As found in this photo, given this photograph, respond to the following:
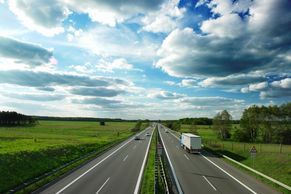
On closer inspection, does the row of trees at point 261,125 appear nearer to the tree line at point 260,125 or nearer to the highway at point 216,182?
the tree line at point 260,125

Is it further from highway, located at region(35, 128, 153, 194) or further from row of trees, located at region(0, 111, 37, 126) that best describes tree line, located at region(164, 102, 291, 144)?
row of trees, located at region(0, 111, 37, 126)

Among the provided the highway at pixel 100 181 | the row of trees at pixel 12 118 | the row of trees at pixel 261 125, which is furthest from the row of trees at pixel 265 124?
the row of trees at pixel 12 118

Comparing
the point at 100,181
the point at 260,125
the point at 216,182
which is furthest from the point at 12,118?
the point at 216,182

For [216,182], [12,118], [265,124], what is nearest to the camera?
[216,182]

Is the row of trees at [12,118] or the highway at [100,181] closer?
the highway at [100,181]

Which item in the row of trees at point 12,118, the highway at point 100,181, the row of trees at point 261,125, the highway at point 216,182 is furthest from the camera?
the row of trees at point 12,118

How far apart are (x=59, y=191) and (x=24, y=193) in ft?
6.61

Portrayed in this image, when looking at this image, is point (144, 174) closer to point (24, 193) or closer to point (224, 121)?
point (24, 193)

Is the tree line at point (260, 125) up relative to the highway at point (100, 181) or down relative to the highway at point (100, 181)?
up

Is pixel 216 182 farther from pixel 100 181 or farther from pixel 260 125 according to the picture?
pixel 260 125

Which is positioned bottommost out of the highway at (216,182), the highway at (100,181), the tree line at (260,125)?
the highway at (100,181)

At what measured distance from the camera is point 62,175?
2414 centimetres

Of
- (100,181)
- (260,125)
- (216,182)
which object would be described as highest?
(260,125)

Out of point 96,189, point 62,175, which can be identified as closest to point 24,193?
point 96,189
